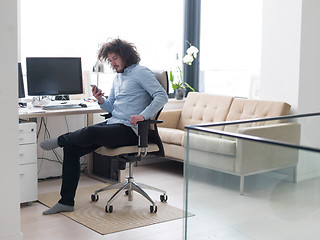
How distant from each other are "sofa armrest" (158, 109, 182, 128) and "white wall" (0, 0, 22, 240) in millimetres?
2531

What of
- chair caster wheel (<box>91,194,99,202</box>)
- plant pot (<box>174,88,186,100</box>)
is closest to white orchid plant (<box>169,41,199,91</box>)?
plant pot (<box>174,88,186,100</box>)

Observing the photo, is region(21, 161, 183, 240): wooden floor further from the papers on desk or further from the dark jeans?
the papers on desk

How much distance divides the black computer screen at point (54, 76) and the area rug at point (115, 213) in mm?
922

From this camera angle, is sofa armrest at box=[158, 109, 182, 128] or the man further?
sofa armrest at box=[158, 109, 182, 128]

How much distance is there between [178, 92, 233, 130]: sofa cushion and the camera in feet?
17.9

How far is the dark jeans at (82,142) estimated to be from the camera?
4.10 m

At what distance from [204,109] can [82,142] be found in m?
1.86

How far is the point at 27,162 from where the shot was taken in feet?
14.0

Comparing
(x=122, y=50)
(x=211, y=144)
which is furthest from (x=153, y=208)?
(x=211, y=144)

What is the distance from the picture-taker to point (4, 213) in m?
3.32

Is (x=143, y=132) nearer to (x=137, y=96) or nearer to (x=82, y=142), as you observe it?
(x=137, y=96)

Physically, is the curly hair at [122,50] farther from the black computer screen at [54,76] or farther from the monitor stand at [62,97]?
the monitor stand at [62,97]

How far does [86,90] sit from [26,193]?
1457 mm

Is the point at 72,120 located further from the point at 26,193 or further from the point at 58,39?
the point at 26,193
